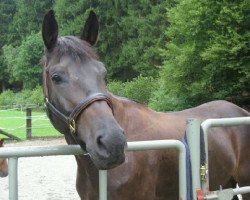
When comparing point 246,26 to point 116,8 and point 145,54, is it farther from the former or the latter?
point 116,8

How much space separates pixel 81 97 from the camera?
7.63ft

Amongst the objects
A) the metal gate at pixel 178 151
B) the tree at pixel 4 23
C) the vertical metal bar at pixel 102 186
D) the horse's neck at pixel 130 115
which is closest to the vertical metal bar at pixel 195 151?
the metal gate at pixel 178 151

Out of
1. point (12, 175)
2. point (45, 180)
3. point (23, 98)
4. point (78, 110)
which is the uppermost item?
point (78, 110)

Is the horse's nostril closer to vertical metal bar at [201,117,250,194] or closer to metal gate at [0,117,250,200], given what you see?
metal gate at [0,117,250,200]

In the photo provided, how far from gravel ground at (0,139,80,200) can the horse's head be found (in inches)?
161

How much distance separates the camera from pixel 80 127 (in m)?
2.28

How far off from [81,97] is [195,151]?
0.69 m

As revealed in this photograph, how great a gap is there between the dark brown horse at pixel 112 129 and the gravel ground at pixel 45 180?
3.03 metres

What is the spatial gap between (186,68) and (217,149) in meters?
12.2

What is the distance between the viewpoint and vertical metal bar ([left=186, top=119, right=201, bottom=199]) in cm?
238

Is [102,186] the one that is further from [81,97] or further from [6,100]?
[6,100]

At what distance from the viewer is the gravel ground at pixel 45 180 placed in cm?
659

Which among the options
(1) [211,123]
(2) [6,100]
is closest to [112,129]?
(1) [211,123]

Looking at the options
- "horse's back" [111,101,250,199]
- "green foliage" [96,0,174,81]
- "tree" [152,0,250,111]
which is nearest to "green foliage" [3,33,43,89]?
"green foliage" [96,0,174,81]
